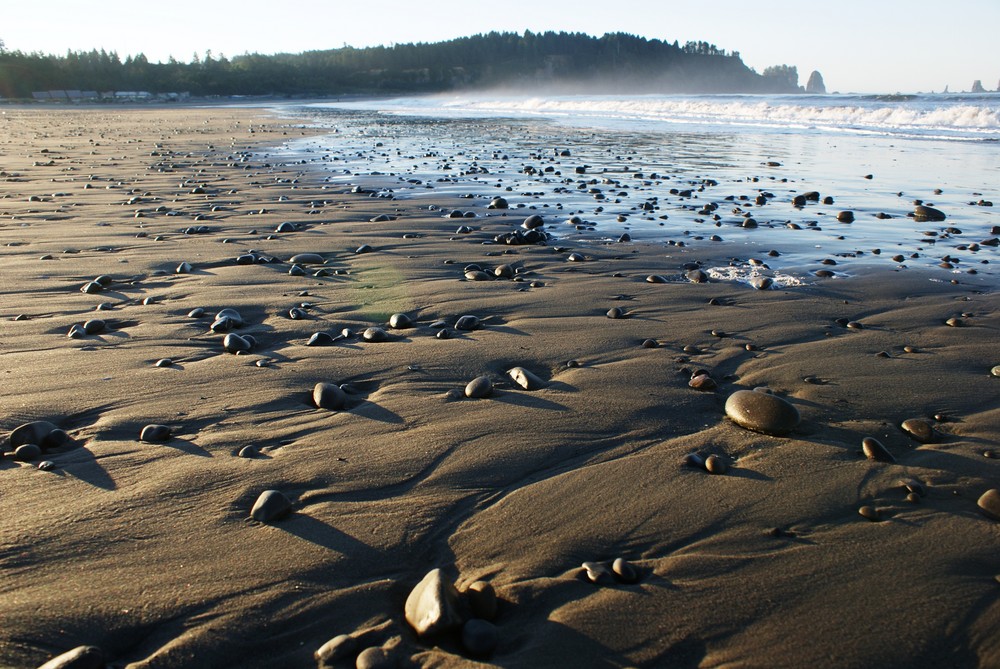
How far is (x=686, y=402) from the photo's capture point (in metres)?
2.62

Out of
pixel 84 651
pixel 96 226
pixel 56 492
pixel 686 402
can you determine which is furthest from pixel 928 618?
pixel 96 226

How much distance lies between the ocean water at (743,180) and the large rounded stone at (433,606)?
3947 millimetres

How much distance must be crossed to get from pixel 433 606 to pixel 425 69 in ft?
342

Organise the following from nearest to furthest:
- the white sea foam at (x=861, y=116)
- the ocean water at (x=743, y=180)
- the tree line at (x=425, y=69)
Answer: the ocean water at (x=743, y=180) < the white sea foam at (x=861, y=116) < the tree line at (x=425, y=69)

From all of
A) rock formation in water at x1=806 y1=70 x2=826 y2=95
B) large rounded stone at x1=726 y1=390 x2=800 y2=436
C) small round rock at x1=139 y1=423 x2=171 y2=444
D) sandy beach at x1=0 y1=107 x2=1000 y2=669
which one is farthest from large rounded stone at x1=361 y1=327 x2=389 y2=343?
rock formation in water at x1=806 y1=70 x2=826 y2=95

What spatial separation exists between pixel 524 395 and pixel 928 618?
4.99 feet

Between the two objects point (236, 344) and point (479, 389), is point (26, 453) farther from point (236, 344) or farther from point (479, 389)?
point (479, 389)

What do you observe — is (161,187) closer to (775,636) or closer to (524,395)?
(524,395)

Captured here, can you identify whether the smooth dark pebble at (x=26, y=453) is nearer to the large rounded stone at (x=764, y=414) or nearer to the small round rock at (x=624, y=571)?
the small round rock at (x=624, y=571)

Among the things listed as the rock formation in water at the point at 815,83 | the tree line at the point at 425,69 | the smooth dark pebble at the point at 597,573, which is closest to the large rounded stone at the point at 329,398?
the smooth dark pebble at the point at 597,573

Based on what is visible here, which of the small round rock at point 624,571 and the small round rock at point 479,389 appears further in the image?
the small round rock at point 479,389

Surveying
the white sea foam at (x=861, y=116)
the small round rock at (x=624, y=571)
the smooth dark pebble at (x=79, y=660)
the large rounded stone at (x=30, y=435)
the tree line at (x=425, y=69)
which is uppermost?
the tree line at (x=425, y=69)

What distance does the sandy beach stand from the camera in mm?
1452

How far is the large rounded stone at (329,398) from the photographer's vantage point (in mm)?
2531
